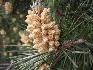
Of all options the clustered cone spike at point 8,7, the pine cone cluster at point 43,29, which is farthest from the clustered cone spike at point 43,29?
the clustered cone spike at point 8,7

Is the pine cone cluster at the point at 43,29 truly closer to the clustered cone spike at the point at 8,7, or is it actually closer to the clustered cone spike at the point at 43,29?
the clustered cone spike at the point at 43,29

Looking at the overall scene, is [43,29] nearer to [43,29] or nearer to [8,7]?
[43,29]

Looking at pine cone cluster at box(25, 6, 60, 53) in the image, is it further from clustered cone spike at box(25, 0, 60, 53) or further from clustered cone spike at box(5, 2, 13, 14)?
clustered cone spike at box(5, 2, 13, 14)

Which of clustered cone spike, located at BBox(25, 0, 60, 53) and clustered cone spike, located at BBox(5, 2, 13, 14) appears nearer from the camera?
clustered cone spike, located at BBox(25, 0, 60, 53)

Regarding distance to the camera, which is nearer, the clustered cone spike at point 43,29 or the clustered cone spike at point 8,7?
the clustered cone spike at point 43,29

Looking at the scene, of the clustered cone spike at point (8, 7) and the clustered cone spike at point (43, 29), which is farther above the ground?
the clustered cone spike at point (8, 7)

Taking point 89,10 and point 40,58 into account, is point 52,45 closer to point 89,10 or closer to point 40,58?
point 40,58

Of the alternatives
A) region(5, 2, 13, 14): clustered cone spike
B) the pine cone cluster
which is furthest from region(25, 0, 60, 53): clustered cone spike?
region(5, 2, 13, 14): clustered cone spike

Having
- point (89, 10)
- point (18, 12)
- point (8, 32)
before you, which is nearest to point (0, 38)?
point (8, 32)

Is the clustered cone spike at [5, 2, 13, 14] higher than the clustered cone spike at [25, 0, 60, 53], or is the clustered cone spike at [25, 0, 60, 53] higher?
the clustered cone spike at [5, 2, 13, 14]
